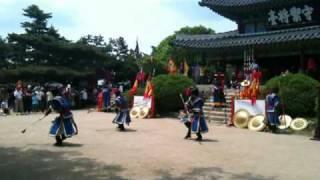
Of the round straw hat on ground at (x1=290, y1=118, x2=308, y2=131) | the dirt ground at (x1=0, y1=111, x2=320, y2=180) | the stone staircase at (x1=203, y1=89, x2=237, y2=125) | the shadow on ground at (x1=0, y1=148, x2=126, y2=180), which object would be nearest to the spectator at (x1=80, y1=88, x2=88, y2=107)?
the stone staircase at (x1=203, y1=89, x2=237, y2=125)

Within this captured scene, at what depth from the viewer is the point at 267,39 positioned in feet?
89.2

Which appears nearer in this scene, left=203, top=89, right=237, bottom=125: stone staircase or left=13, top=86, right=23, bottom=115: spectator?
left=203, top=89, right=237, bottom=125: stone staircase

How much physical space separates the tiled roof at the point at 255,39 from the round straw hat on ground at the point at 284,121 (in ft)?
19.9

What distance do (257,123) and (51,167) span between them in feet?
35.3

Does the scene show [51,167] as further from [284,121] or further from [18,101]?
[18,101]

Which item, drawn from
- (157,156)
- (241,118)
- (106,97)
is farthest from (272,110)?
(106,97)

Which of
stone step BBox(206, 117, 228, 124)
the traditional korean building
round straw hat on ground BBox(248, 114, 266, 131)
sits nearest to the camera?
round straw hat on ground BBox(248, 114, 266, 131)

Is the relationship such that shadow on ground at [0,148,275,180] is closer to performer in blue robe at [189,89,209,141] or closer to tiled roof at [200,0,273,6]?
performer in blue robe at [189,89,209,141]

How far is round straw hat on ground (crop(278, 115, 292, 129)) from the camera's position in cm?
1966

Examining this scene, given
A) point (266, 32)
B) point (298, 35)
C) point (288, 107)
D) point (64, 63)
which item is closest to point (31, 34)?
point (64, 63)

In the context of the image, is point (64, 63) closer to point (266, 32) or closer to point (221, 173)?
point (266, 32)

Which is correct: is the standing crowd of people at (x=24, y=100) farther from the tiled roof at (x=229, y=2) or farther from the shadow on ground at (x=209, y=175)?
the shadow on ground at (x=209, y=175)

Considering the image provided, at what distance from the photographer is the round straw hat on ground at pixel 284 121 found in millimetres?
19656

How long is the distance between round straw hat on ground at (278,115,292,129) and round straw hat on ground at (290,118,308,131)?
0.15 m
